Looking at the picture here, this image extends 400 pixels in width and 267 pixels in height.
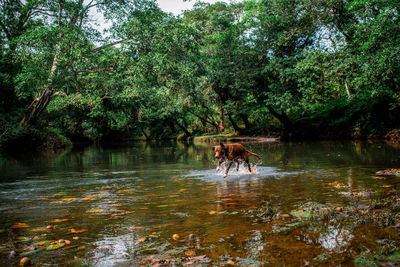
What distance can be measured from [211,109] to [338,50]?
22141 millimetres

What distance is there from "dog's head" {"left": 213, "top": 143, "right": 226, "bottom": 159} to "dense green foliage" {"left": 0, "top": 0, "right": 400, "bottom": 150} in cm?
1190

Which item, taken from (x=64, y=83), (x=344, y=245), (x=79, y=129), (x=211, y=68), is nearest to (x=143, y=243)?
(x=344, y=245)

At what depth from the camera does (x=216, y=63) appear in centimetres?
3338

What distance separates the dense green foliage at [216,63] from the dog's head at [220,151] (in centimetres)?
1190

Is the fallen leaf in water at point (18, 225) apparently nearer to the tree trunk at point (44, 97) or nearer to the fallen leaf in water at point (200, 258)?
the fallen leaf in water at point (200, 258)

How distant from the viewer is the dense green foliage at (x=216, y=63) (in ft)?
A: 69.4

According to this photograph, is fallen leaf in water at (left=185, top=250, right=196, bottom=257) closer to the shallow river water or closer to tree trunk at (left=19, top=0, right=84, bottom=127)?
the shallow river water

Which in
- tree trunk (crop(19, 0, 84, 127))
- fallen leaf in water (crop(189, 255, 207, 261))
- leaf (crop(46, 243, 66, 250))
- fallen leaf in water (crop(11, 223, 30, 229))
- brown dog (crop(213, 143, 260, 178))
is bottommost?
fallen leaf in water (crop(189, 255, 207, 261))

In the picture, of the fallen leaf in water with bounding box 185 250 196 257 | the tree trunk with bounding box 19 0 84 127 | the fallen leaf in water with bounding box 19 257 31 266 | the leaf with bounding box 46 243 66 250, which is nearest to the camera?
the fallen leaf in water with bounding box 19 257 31 266

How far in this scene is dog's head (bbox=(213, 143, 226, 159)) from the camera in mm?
9156

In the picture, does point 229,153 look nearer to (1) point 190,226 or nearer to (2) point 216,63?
(1) point 190,226

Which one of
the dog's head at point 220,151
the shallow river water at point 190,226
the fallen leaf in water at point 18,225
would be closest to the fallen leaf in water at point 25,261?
the shallow river water at point 190,226

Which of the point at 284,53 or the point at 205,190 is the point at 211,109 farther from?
the point at 205,190

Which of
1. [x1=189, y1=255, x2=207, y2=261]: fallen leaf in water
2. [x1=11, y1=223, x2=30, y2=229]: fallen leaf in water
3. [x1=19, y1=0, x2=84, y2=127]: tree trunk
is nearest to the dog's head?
[x1=11, y1=223, x2=30, y2=229]: fallen leaf in water
